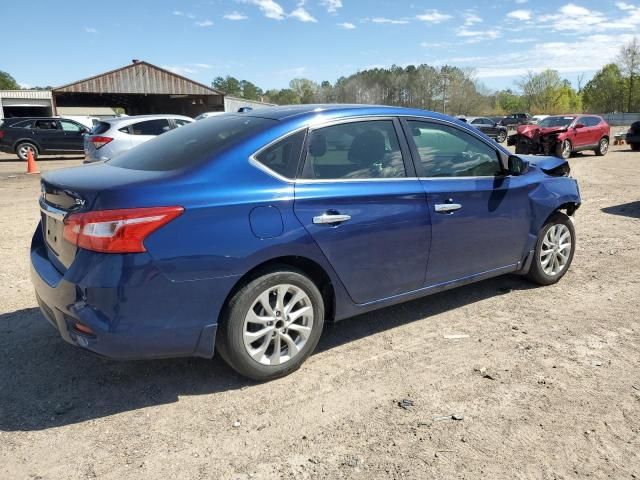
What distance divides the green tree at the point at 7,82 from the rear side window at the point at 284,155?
124265 millimetres

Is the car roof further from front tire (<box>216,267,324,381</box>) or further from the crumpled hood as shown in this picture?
the crumpled hood

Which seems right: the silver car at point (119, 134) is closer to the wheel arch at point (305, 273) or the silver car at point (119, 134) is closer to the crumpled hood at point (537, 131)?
the wheel arch at point (305, 273)

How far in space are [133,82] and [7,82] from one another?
93001 mm

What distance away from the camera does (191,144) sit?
3494 millimetres

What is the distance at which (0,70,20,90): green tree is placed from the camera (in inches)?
4249

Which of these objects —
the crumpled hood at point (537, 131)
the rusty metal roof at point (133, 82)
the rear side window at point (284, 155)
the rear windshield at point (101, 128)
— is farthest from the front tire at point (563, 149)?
the rusty metal roof at point (133, 82)

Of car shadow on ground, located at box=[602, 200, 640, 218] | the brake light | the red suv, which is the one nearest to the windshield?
the red suv

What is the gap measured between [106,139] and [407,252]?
1062cm

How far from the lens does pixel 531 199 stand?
15.2 ft

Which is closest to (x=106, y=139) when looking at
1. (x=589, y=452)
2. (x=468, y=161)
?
(x=468, y=161)

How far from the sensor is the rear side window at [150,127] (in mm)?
13102

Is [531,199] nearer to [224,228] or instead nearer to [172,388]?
[224,228]

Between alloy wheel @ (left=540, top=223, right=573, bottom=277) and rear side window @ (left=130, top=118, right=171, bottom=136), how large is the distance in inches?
420

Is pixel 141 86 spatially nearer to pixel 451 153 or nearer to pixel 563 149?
pixel 563 149
